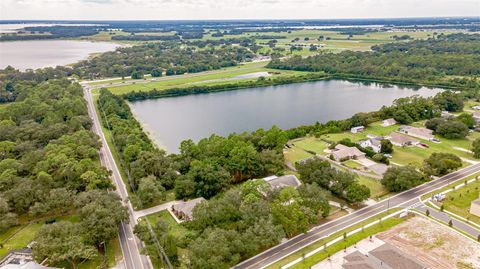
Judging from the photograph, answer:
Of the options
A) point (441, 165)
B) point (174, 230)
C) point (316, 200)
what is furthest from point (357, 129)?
point (174, 230)

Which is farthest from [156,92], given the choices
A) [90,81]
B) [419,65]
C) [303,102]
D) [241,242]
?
[419,65]

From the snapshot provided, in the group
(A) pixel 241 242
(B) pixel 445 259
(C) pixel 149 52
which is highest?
(C) pixel 149 52

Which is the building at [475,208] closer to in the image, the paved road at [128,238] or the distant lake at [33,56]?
the paved road at [128,238]

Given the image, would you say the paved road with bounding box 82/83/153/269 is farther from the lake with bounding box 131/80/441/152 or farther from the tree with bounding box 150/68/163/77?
the tree with bounding box 150/68/163/77

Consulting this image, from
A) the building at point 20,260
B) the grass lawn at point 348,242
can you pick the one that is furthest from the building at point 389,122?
the building at point 20,260

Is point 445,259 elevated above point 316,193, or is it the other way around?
point 316,193

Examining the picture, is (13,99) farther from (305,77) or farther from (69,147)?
(305,77)
